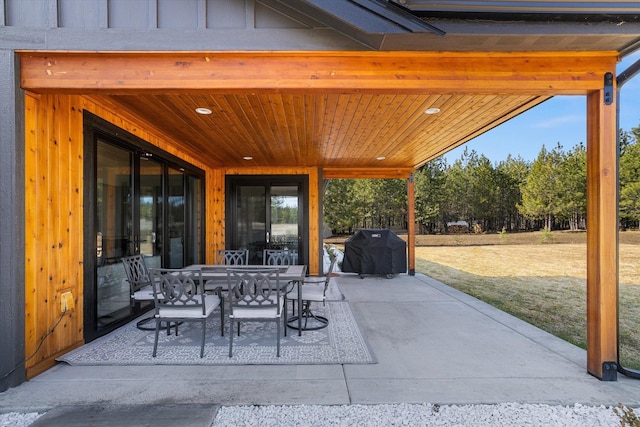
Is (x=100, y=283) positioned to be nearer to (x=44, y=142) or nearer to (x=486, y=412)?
(x=44, y=142)

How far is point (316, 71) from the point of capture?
2625mm

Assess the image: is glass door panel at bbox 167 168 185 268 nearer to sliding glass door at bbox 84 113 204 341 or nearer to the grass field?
sliding glass door at bbox 84 113 204 341

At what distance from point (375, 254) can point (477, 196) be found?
2264 cm

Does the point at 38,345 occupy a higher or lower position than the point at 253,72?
lower

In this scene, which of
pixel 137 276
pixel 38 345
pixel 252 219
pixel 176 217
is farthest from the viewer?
pixel 252 219

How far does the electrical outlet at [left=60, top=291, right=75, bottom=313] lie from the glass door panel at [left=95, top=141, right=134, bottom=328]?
47 cm

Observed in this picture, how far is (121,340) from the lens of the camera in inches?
139

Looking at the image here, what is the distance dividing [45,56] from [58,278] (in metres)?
1.83

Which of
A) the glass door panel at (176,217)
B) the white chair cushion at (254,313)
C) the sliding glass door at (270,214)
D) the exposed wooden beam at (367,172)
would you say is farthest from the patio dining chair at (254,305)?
the exposed wooden beam at (367,172)

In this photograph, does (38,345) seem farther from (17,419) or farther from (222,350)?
(222,350)

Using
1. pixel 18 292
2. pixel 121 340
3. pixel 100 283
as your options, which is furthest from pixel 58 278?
pixel 121 340

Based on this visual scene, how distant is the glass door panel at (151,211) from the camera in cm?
452

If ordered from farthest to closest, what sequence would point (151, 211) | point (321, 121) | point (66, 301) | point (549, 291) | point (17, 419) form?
point (549, 291), point (151, 211), point (321, 121), point (66, 301), point (17, 419)

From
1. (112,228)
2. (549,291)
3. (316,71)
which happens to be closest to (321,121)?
(316,71)
